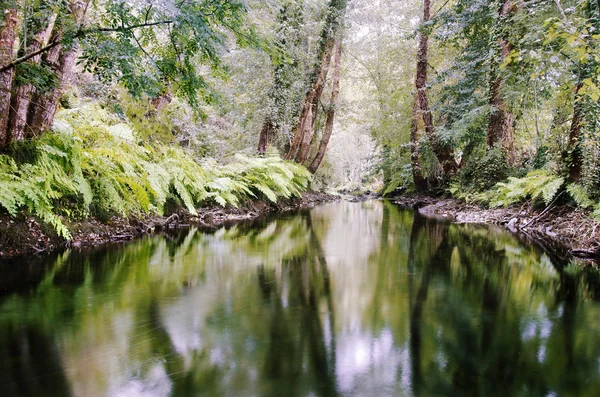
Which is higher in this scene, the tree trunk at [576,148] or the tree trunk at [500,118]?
the tree trunk at [500,118]

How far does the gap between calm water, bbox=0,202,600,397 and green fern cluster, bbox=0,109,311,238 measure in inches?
28.6

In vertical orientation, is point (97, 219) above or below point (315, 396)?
above

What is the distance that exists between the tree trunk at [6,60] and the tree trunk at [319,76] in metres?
11.6

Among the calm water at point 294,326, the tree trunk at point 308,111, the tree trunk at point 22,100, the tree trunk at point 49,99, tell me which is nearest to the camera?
the calm water at point 294,326

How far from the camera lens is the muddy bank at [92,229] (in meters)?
4.38

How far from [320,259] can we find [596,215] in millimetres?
4284

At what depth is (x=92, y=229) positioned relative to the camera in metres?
5.61

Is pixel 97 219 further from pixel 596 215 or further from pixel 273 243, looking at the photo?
pixel 596 215

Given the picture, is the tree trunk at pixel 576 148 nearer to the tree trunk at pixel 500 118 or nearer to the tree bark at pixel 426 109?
the tree trunk at pixel 500 118

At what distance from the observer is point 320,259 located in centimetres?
532

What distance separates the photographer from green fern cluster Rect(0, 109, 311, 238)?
4.21 metres

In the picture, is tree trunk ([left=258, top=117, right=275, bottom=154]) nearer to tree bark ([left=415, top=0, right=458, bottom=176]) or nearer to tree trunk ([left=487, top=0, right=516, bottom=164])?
tree bark ([left=415, top=0, right=458, bottom=176])

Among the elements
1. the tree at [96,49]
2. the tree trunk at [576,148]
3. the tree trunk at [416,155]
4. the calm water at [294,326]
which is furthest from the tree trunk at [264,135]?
the calm water at [294,326]

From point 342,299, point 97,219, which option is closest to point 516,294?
point 342,299
